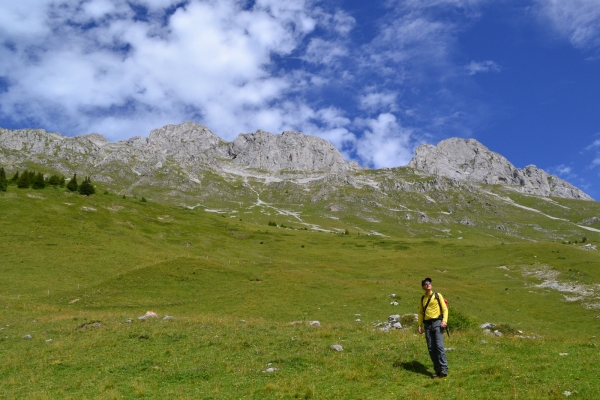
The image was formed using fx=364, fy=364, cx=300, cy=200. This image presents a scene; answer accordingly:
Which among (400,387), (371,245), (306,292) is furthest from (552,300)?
(371,245)

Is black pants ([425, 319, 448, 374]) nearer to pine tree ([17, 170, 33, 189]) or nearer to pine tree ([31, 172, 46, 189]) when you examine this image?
pine tree ([17, 170, 33, 189])

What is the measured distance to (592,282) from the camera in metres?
64.3

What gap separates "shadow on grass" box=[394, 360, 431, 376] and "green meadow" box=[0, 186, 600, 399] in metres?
0.10

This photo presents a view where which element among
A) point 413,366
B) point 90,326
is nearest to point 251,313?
point 90,326

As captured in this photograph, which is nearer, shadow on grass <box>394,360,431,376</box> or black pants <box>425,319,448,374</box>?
black pants <box>425,319,448,374</box>

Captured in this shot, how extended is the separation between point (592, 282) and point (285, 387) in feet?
237

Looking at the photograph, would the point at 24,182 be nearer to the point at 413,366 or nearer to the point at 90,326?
the point at 90,326

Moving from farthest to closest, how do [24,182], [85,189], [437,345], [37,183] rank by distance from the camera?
[85,189] → [37,183] → [24,182] → [437,345]

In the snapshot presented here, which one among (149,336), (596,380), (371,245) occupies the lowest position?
(149,336)

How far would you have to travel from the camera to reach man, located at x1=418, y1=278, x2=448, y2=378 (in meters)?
15.5

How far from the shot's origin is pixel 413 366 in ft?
55.5

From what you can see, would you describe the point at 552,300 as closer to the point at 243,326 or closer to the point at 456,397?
the point at 243,326

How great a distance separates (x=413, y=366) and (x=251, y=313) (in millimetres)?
28246

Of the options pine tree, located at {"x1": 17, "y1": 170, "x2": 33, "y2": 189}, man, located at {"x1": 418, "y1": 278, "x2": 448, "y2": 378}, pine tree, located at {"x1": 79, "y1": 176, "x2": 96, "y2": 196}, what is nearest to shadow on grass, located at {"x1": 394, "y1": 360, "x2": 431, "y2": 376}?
man, located at {"x1": 418, "y1": 278, "x2": 448, "y2": 378}
